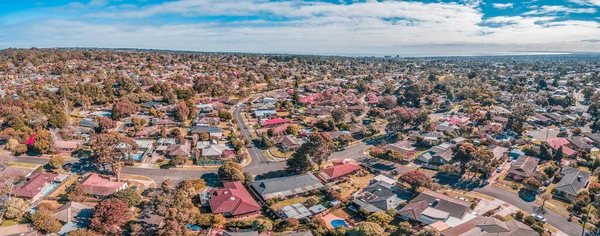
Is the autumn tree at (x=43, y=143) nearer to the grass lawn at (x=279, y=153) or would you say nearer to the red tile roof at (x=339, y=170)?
the grass lawn at (x=279, y=153)

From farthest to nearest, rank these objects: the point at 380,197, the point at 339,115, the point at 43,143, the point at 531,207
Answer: the point at 339,115
the point at 43,143
the point at 380,197
the point at 531,207

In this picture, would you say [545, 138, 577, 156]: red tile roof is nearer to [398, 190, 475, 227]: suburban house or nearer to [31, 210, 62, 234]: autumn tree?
[398, 190, 475, 227]: suburban house

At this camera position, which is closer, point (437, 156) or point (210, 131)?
point (437, 156)

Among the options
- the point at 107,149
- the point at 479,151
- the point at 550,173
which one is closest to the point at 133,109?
the point at 107,149

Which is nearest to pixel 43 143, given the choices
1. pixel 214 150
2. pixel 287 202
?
pixel 214 150

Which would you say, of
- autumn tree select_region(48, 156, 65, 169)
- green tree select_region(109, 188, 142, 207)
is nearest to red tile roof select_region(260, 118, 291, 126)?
autumn tree select_region(48, 156, 65, 169)

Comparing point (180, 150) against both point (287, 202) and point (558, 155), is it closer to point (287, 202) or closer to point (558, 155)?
point (287, 202)

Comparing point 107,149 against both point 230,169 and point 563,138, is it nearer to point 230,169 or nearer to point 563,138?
point 230,169
